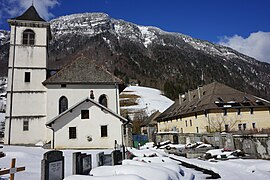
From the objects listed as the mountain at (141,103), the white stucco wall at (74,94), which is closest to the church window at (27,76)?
the white stucco wall at (74,94)

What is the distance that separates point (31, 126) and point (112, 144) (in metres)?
9.90

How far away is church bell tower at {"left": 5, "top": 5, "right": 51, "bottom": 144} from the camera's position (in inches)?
1048

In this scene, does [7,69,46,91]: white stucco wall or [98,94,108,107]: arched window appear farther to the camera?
[98,94,108,107]: arched window

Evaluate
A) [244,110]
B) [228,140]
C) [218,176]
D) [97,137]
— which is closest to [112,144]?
[97,137]

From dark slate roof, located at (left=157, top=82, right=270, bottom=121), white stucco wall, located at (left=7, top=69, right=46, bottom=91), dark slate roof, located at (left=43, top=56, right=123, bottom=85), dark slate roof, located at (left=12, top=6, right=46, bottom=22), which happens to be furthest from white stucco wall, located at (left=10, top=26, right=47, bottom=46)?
dark slate roof, located at (left=157, top=82, right=270, bottom=121)

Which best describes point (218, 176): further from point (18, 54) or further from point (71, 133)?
point (18, 54)

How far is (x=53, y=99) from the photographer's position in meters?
27.3

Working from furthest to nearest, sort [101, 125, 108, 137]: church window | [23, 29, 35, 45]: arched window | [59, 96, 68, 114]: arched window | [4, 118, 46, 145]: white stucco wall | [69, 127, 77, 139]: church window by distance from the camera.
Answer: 1. [23, 29, 35, 45]: arched window
2. [59, 96, 68, 114]: arched window
3. [4, 118, 46, 145]: white stucco wall
4. [101, 125, 108, 137]: church window
5. [69, 127, 77, 139]: church window

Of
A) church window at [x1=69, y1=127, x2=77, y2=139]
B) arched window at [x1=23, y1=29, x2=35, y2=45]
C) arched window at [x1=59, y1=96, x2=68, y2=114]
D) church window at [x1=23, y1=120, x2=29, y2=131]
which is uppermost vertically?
arched window at [x1=23, y1=29, x2=35, y2=45]

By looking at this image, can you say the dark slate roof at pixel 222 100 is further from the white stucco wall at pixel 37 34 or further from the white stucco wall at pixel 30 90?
the white stucco wall at pixel 37 34

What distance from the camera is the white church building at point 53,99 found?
23812 millimetres

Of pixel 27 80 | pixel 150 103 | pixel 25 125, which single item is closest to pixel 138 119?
pixel 150 103

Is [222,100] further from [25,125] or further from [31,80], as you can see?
[25,125]

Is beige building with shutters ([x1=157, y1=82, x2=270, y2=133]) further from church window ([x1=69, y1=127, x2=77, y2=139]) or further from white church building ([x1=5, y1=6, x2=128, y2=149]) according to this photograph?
church window ([x1=69, y1=127, x2=77, y2=139])
